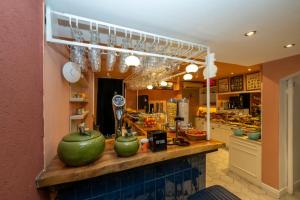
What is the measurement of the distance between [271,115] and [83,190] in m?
2.93

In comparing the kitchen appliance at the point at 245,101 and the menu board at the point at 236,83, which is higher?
the menu board at the point at 236,83

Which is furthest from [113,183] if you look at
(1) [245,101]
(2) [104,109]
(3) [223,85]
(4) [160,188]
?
(3) [223,85]

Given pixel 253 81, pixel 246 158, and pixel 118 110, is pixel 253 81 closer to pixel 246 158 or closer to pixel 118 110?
pixel 246 158

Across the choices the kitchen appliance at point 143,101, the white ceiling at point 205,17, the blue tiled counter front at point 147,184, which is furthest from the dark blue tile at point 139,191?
the kitchen appliance at point 143,101

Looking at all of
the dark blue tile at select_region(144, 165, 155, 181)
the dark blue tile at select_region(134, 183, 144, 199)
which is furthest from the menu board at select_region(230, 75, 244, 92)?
the dark blue tile at select_region(134, 183, 144, 199)

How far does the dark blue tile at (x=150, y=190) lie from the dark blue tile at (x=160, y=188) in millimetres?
42

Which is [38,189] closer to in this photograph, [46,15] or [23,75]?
[23,75]

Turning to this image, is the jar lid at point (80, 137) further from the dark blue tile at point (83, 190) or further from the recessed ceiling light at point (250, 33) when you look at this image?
the recessed ceiling light at point (250, 33)

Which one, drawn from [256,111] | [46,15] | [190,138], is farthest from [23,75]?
[256,111]

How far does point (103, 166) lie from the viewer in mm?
954

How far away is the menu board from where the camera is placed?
4.57m

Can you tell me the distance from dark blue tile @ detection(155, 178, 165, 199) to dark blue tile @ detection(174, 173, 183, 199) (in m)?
0.15

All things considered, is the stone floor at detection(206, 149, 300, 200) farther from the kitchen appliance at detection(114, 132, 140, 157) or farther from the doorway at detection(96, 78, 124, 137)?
the doorway at detection(96, 78, 124, 137)

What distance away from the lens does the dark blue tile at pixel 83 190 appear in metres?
1.07
